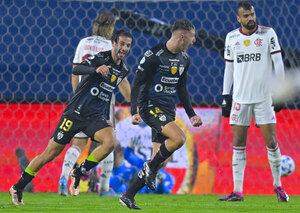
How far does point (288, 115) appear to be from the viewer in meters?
6.69

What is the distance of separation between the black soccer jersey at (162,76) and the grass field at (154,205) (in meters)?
0.74

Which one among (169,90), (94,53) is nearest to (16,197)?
(169,90)

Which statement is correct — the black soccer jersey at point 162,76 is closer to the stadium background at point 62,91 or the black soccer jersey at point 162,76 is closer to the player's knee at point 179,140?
the player's knee at point 179,140

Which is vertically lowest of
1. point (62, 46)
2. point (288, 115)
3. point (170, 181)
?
point (170, 181)

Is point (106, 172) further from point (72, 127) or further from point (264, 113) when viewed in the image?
point (264, 113)

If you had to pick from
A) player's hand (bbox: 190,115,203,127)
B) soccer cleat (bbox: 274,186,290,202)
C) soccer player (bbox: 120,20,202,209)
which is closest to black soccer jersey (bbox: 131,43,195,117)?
soccer player (bbox: 120,20,202,209)

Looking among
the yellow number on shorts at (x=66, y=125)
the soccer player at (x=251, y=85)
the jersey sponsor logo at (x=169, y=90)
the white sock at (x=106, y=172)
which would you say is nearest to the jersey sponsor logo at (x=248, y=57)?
the soccer player at (x=251, y=85)

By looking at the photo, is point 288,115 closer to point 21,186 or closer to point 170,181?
point 170,181

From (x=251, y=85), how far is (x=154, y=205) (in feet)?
4.63

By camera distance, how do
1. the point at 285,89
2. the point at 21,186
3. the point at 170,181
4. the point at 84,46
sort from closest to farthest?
the point at 21,186
the point at 285,89
the point at 84,46
the point at 170,181

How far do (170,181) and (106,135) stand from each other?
1.68 metres

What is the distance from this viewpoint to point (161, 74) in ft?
16.7

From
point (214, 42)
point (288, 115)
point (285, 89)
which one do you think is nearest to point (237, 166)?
point (285, 89)

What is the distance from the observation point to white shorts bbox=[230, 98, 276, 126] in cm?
560
